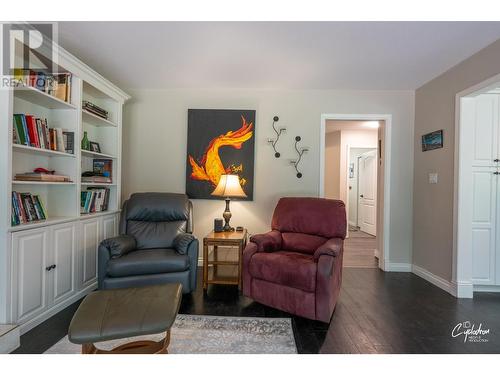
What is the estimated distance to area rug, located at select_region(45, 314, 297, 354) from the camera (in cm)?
162

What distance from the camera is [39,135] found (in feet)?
6.57

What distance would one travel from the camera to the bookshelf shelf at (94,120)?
2.50m

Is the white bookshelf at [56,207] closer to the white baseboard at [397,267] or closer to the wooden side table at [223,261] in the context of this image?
the wooden side table at [223,261]

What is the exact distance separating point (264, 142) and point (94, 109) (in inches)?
76.8

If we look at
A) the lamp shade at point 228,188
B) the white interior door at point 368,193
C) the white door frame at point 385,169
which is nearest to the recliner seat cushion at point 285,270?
the lamp shade at point 228,188

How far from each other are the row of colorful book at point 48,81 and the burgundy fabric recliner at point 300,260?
2159 mm

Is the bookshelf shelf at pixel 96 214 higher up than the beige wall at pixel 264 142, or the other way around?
the beige wall at pixel 264 142

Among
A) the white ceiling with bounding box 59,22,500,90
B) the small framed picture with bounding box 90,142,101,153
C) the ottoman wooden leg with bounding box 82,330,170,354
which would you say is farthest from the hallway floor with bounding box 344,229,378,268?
the small framed picture with bounding box 90,142,101,153

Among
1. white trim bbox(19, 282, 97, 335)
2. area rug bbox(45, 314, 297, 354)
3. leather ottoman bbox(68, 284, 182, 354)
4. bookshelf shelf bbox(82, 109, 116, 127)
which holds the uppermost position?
bookshelf shelf bbox(82, 109, 116, 127)

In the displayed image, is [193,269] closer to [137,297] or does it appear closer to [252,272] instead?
[252,272]

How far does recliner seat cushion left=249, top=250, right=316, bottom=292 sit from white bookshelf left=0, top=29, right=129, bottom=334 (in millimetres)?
1616

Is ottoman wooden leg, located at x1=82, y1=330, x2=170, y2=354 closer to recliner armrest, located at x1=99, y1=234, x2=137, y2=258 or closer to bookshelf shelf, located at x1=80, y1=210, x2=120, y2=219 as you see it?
recliner armrest, located at x1=99, y1=234, x2=137, y2=258
